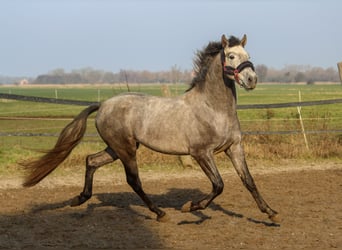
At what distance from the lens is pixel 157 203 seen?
279 inches

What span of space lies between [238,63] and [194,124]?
802mm

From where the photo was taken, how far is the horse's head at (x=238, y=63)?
17.2 feet

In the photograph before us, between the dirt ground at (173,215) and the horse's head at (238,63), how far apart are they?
1496 millimetres

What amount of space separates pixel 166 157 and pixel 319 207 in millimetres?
4124

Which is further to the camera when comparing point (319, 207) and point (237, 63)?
point (319, 207)

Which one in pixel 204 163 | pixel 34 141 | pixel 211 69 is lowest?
pixel 34 141

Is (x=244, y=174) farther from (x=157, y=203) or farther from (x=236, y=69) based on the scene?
(x=157, y=203)

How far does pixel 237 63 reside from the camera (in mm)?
5434

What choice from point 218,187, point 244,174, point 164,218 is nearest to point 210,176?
point 218,187

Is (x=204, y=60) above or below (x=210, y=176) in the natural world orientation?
above

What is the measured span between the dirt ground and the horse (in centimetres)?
32

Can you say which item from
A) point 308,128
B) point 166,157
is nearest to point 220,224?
point 166,157

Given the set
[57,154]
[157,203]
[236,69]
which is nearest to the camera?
[236,69]

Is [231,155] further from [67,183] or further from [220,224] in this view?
A: [67,183]
